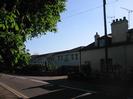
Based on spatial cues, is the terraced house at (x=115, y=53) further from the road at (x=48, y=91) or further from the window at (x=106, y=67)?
the road at (x=48, y=91)

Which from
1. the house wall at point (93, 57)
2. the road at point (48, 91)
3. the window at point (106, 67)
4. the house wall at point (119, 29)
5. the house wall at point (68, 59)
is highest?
the house wall at point (119, 29)

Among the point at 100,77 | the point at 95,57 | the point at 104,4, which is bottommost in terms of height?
the point at 100,77

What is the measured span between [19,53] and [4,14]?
259cm

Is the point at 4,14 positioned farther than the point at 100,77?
No

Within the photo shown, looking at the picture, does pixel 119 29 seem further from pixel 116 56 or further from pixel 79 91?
pixel 79 91

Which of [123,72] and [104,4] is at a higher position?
[104,4]

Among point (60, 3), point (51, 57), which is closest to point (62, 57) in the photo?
point (51, 57)

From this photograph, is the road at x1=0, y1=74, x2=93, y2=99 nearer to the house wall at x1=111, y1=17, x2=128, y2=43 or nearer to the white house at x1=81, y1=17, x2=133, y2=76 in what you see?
the white house at x1=81, y1=17, x2=133, y2=76

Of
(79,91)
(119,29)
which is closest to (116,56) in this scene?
(119,29)

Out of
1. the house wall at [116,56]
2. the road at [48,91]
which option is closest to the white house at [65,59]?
the house wall at [116,56]

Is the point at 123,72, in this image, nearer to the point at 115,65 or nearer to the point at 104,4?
the point at 115,65

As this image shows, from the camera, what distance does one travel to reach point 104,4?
34.2 m

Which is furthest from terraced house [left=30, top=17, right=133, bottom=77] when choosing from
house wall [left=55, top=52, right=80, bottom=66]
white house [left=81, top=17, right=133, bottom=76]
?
house wall [left=55, top=52, right=80, bottom=66]

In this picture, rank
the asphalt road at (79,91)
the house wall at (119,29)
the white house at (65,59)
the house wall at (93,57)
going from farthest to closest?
the white house at (65,59)
the house wall at (93,57)
the house wall at (119,29)
the asphalt road at (79,91)
